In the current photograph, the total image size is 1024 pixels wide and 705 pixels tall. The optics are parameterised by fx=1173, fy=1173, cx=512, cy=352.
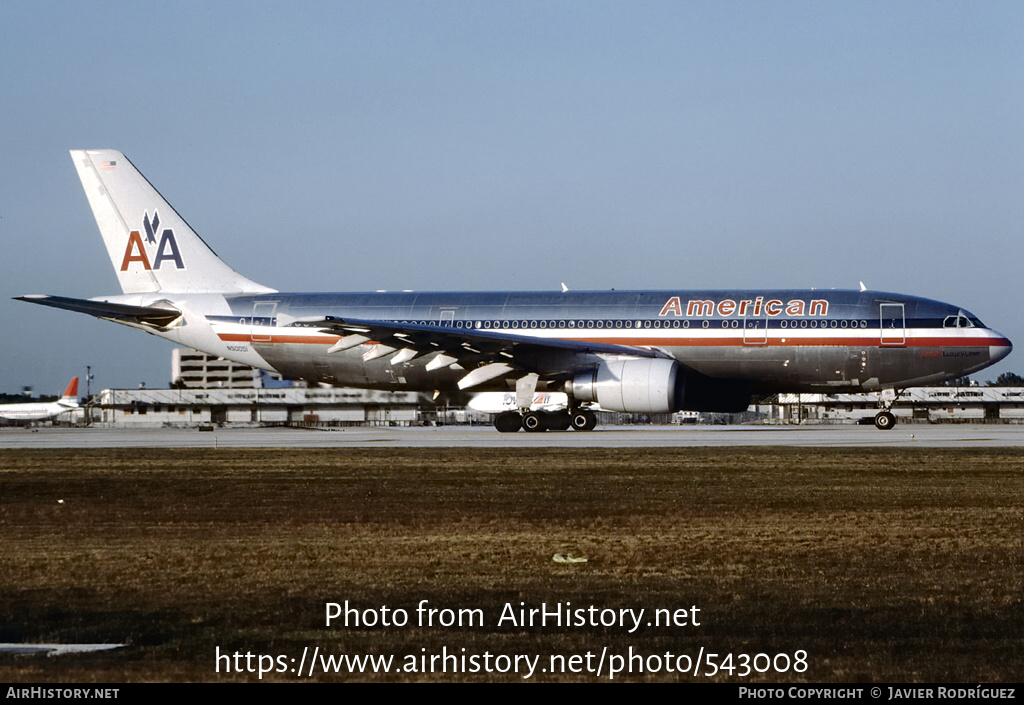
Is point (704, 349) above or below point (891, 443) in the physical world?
above

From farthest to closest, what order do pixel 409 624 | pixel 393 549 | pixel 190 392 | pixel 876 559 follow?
pixel 190 392 → pixel 393 549 → pixel 876 559 → pixel 409 624

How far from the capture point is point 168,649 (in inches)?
300

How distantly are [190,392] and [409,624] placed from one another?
4624 centimetres

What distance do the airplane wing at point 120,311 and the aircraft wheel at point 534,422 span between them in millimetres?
12569

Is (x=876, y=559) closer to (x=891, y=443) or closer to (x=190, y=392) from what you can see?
(x=891, y=443)

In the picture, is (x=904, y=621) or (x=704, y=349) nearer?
(x=904, y=621)

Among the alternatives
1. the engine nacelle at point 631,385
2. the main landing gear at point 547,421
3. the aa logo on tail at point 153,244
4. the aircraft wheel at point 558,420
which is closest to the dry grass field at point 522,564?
the engine nacelle at point 631,385

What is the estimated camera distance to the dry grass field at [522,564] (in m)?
7.65

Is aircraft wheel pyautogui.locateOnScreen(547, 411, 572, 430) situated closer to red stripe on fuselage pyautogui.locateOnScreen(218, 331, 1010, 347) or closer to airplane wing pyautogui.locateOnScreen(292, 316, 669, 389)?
airplane wing pyautogui.locateOnScreen(292, 316, 669, 389)

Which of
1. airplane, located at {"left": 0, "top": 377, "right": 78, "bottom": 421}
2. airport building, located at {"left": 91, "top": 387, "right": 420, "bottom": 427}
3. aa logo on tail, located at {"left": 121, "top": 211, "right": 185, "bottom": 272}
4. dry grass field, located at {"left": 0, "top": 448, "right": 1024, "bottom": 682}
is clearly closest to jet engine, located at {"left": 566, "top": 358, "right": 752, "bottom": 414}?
airport building, located at {"left": 91, "top": 387, "right": 420, "bottom": 427}

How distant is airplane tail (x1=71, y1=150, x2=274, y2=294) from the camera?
40.4 metres

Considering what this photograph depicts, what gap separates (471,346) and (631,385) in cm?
521

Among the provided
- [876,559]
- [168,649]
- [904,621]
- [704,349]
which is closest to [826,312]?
[704,349]

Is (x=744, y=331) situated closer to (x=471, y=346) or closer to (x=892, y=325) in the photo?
(x=892, y=325)
